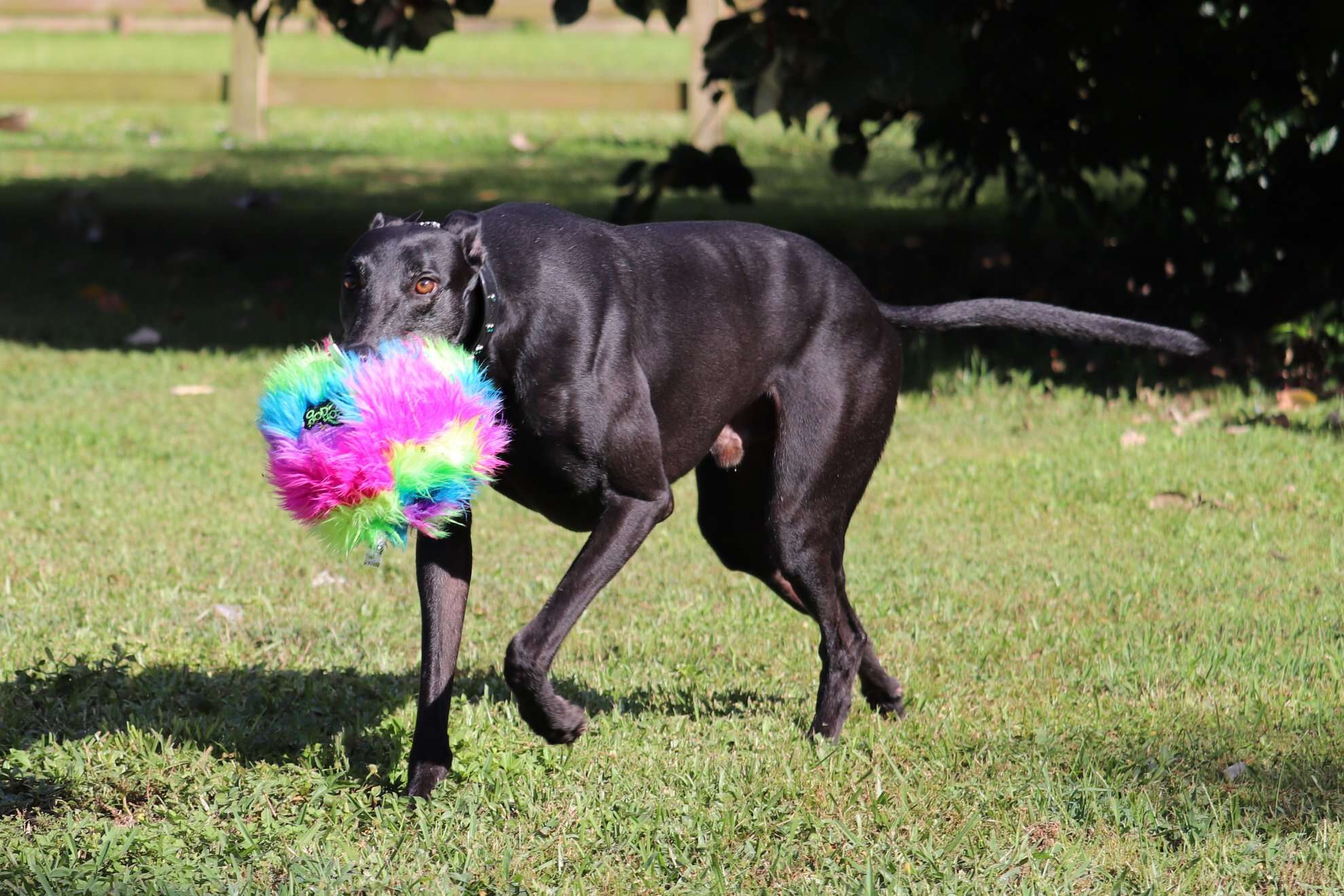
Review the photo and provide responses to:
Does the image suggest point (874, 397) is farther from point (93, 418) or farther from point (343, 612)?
point (93, 418)

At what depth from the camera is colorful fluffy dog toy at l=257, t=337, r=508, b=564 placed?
3.35m

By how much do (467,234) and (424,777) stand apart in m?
1.25

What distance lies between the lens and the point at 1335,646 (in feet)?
16.3

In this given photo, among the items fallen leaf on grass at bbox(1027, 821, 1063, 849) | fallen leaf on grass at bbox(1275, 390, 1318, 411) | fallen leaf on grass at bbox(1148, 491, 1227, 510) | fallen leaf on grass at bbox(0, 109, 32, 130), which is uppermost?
fallen leaf on grass at bbox(1275, 390, 1318, 411)

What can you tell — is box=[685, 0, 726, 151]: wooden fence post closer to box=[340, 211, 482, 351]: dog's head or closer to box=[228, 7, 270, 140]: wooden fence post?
box=[228, 7, 270, 140]: wooden fence post

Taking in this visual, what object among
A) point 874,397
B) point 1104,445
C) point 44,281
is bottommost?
point 44,281

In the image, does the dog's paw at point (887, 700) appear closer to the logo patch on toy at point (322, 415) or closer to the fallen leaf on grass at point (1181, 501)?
the logo patch on toy at point (322, 415)

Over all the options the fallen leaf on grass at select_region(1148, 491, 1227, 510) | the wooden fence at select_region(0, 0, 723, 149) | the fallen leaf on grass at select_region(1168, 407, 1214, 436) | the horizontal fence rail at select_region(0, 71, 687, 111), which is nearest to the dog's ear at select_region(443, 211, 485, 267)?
the fallen leaf on grass at select_region(1148, 491, 1227, 510)

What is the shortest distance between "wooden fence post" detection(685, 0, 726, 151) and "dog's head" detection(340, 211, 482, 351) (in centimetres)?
936

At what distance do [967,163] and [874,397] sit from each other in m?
5.63

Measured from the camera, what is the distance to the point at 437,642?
3.90 meters

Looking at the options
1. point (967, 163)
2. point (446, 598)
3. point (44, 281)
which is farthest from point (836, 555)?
point (44, 281)

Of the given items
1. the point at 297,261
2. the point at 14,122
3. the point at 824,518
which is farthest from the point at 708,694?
the point at 14,122

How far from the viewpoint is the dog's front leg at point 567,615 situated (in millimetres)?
3736
